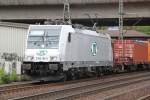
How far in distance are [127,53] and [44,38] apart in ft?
57.0

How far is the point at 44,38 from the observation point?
1059 inches

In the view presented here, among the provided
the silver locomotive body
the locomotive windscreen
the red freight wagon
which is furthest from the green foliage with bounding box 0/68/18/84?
the red freight wagon

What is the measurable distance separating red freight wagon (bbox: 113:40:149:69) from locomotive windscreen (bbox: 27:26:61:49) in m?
A: 13.3

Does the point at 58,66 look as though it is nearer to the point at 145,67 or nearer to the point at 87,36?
the point at 87,36

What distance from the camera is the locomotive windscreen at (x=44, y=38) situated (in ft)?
87.6

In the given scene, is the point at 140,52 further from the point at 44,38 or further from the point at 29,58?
the point at 29,58

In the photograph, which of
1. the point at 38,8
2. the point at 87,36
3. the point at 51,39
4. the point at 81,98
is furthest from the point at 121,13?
the point at 81,98

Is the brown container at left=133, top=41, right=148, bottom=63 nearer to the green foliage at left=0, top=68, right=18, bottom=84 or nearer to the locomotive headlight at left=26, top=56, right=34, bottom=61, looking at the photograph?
the green foliage at left=0, top=68, right=18, bottom=84

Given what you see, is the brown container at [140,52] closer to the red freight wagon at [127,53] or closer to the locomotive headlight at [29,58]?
the red freight wagon at [127,53]

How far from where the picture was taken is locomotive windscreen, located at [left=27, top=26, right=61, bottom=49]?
87.6ft

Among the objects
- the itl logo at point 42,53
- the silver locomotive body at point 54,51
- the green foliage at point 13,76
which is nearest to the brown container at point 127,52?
the silver locomotive body at point 54,51

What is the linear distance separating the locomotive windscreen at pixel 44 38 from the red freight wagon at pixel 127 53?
13.3 m

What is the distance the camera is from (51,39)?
26797mm

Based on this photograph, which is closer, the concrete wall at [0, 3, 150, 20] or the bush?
the bush
